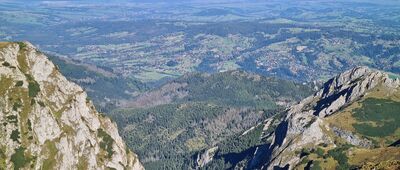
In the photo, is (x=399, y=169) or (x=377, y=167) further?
(x=377, y=167)
